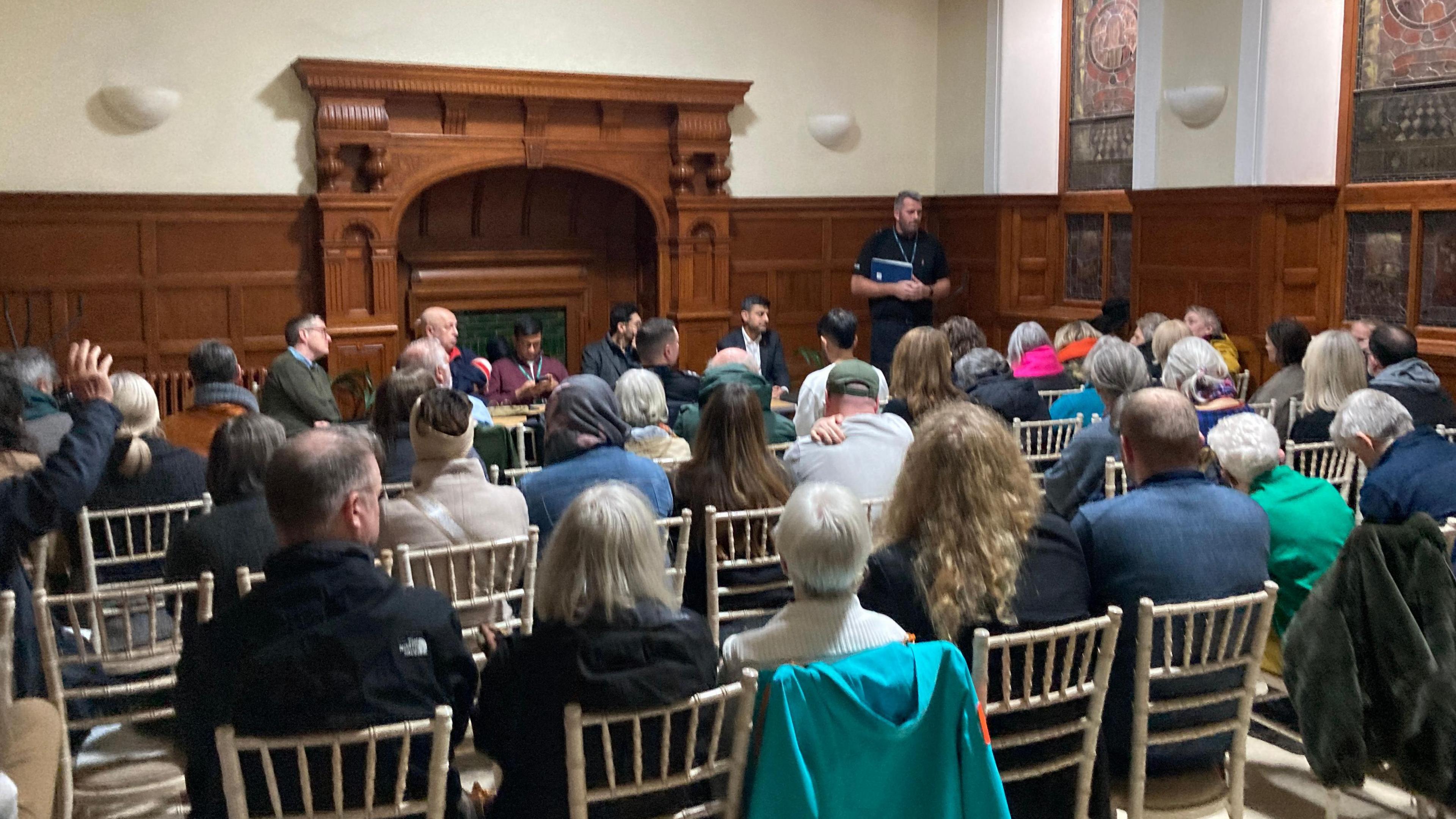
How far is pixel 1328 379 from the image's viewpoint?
468cm

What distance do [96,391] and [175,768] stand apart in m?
0.88

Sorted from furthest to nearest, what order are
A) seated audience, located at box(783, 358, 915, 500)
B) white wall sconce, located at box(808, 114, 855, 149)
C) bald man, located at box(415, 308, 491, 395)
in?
white wall sconce, located at box(808, 114, 855, 149) < bald man, located at box(415, 308, 491, 395) < seated audience, located at box(783, 358, 915, 500)

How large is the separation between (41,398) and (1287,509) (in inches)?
154

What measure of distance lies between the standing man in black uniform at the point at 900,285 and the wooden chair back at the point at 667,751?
19.1 feet

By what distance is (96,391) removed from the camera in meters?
2.86

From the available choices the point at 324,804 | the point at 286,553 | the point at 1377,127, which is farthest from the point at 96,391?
the point at 1377,127

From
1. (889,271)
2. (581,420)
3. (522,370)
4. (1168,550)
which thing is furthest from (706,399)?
(889,271)

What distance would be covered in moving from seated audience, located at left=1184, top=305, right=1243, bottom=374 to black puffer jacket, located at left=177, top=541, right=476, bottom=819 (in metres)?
5.35

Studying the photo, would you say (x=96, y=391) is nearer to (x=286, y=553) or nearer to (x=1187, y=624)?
(x=286, y=553)

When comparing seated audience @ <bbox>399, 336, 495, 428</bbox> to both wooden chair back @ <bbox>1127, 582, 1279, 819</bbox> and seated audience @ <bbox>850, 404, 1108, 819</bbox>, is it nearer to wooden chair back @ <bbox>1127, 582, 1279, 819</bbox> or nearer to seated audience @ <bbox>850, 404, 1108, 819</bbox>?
seated audience @ <bbox>850, 404, 1108, 819</bbox>

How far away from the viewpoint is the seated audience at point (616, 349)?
259 inches

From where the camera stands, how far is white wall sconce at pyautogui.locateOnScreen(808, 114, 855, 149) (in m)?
8.70

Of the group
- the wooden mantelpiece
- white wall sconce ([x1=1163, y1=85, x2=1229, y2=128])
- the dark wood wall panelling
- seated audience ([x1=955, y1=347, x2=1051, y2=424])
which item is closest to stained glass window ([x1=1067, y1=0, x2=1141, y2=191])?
white wall sconce ([x1=1163, y1=85, x2=1229, y2=128])

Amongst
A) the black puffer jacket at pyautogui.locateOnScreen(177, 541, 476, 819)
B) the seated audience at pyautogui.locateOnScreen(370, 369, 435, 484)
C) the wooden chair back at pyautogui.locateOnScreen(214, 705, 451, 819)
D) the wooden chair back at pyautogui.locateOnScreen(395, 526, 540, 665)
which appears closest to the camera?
the wooden chair back at pyautogui.locateOnScreen(214, 705, 451, 819)
